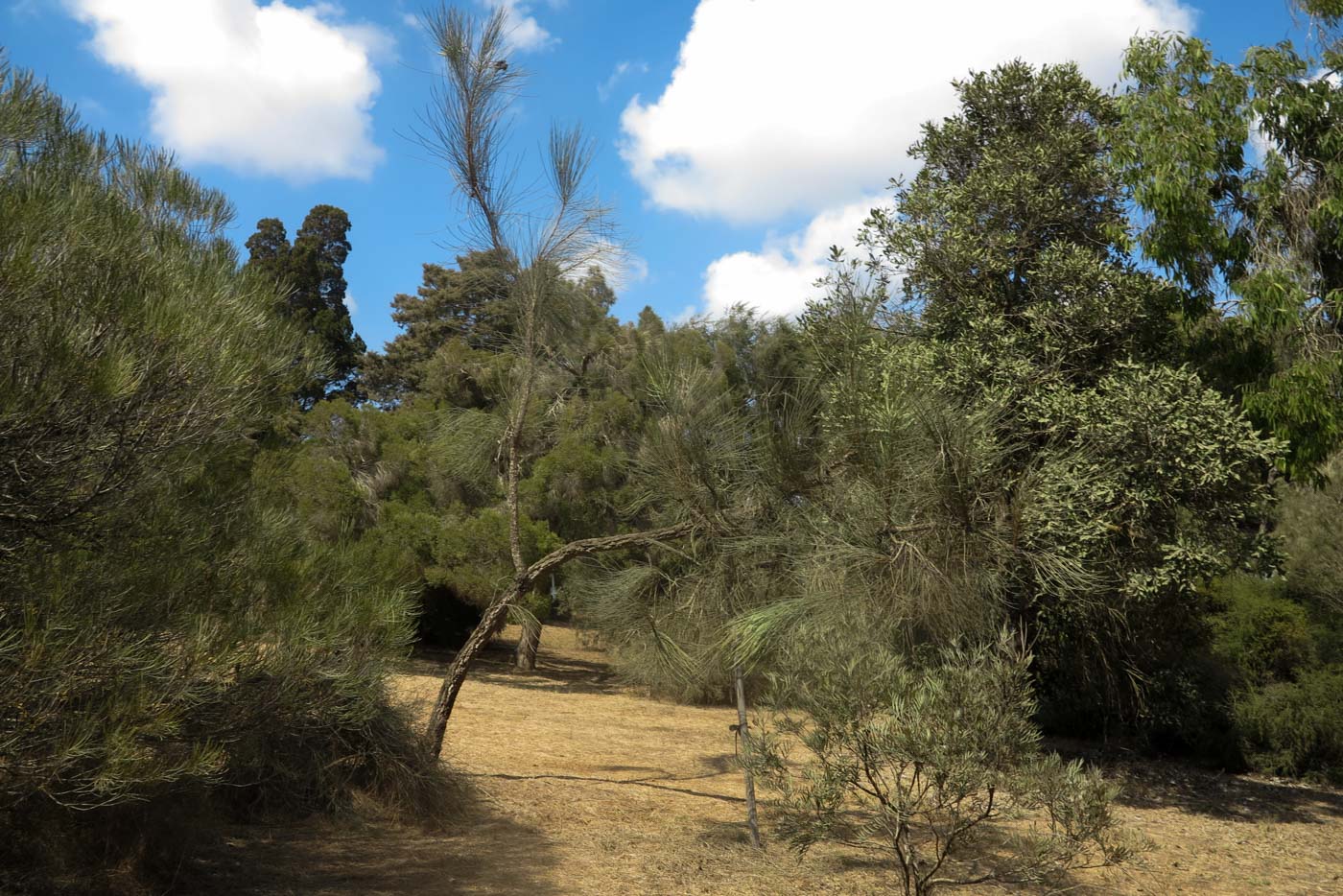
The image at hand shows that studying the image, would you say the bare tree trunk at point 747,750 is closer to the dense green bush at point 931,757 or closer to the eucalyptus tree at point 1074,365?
the dense green bush at point 931,757

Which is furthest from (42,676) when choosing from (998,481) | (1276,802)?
(1276,802)

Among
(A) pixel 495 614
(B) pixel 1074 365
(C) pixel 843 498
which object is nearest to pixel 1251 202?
(B) pixel 1074 365

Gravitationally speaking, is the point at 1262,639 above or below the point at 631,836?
above

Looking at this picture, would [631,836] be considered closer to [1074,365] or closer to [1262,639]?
[1074,365]

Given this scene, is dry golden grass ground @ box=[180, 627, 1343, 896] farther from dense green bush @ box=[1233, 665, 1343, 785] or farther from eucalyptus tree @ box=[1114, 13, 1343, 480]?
eucalyptus tree @ box=[1114, 13, 1343, 480]

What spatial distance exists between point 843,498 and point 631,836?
118 inches

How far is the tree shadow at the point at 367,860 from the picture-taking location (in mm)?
5297

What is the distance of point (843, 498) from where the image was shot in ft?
19.1

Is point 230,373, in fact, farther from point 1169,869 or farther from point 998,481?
point 1169,869

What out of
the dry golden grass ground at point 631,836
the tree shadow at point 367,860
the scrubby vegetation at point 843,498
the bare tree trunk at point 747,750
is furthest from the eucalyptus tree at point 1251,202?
the tree shadow at point 367,860

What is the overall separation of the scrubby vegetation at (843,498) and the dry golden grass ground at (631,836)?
0.47 metres

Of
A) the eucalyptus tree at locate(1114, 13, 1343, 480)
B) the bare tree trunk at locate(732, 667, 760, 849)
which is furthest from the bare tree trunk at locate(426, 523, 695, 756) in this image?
the eucalyptus tree at locate(1114, 13, 1343, 480)

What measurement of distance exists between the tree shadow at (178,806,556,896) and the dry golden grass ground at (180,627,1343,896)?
0.01m

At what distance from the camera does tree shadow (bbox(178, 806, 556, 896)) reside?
5297 millimetres
